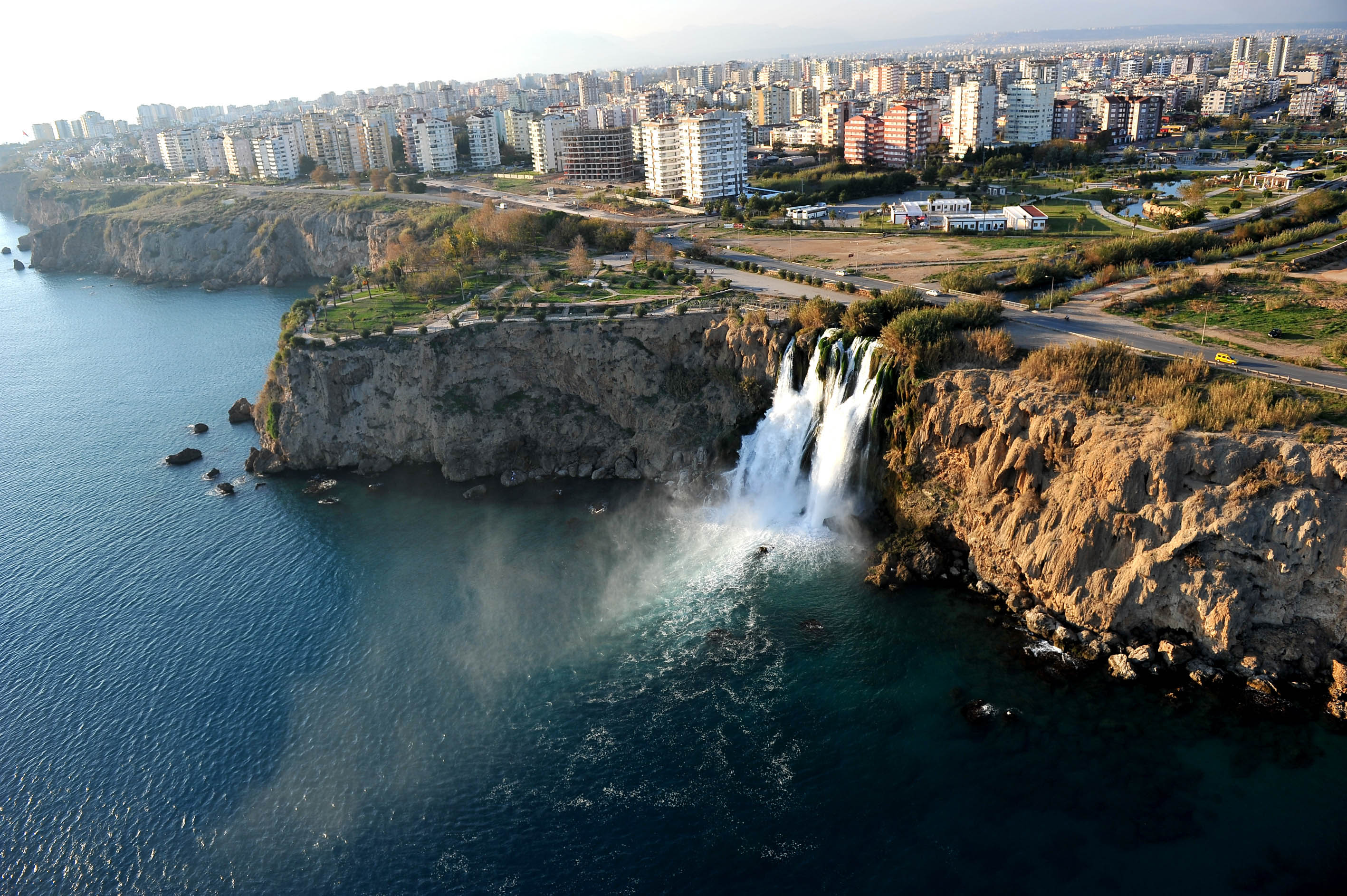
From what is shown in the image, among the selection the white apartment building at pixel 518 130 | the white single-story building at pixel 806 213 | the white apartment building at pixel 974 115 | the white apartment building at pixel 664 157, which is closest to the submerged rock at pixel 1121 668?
the white single-story building at pixel 806 213

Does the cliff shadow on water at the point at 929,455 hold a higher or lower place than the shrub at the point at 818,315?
lower

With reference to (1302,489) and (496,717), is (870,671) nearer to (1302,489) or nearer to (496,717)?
(496,717)

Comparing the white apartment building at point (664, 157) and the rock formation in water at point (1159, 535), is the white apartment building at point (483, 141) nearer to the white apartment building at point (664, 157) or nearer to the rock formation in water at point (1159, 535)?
the white apartment building at point (664, 157)

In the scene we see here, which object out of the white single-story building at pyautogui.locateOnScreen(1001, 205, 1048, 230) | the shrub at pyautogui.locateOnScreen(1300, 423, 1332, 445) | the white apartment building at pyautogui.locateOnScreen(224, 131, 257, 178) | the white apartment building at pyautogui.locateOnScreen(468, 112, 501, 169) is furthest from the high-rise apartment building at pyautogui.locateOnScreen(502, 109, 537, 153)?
the shrub at pyautogui.locateOnScreen(1300, 423, 1332, 445)

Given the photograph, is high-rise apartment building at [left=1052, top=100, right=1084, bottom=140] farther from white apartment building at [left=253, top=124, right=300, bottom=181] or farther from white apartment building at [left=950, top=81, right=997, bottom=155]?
white apartment building at [left=253, top=124, right=300, bottom=181]

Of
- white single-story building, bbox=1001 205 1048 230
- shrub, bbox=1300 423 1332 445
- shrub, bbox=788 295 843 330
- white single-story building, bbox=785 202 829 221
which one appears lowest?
shrub, bbox=1300 423 1332 445

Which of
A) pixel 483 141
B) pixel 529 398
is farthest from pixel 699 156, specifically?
pixel 529 398
